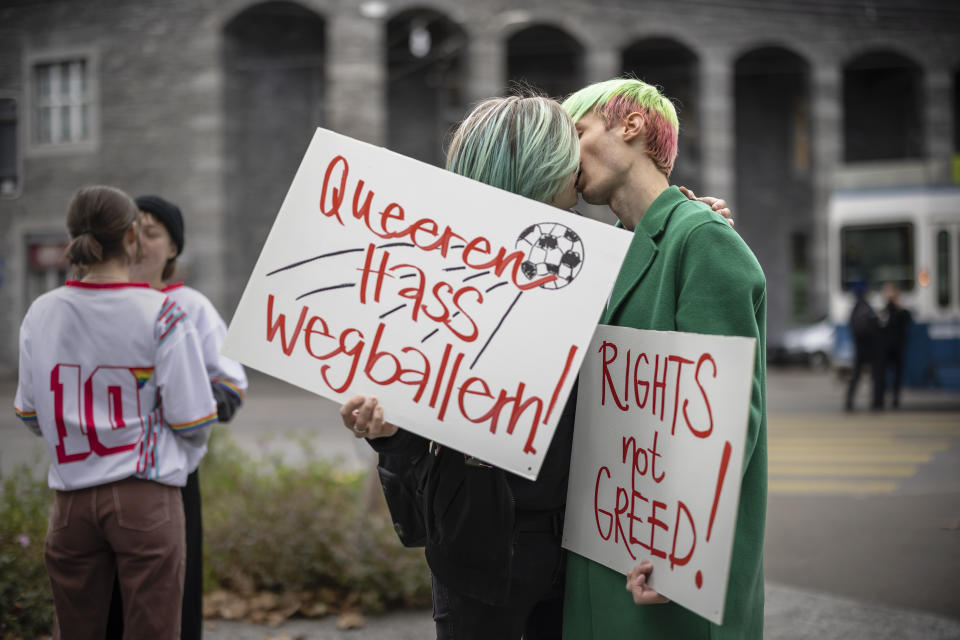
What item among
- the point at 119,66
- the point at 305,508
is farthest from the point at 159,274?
Result: the point at 119,66

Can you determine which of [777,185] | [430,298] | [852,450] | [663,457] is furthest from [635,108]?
[777,185]

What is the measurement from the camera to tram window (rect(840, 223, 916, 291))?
15.5 meters

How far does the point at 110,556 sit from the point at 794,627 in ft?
10.4

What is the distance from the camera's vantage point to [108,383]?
256 centimetres

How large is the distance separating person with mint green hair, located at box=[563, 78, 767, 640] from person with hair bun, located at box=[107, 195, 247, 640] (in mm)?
1588

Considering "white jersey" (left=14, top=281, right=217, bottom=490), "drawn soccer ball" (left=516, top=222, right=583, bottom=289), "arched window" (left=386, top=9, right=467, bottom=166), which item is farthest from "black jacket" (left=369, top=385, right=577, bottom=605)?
"arched window" (left=386, top=9, right=467, bottom=166)

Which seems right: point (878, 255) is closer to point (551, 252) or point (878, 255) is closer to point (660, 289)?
point (660, 289)

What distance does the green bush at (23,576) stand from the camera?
3.78m

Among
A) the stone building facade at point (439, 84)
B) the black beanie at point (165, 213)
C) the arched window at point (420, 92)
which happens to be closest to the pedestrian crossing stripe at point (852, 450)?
the stone building facade at point (439, 84)

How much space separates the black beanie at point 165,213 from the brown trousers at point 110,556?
1.11 meters

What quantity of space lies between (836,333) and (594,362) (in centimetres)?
1590

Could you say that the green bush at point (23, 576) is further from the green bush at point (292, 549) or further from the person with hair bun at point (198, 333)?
the person with hair bun at point (198, 333)

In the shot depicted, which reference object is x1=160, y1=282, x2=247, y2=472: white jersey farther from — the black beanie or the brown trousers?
the brown trousers

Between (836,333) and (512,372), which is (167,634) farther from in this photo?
(836,333)
